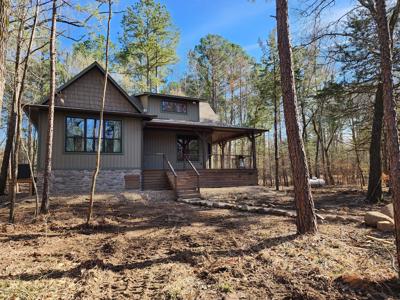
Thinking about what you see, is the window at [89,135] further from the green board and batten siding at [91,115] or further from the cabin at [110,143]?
the green board and batten siding at [91,115]

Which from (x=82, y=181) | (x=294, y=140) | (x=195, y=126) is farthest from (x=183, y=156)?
(x=294, y=140)

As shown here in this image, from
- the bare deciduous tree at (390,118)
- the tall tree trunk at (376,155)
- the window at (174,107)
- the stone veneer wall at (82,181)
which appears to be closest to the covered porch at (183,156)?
the stone veneer wall at (82,181)

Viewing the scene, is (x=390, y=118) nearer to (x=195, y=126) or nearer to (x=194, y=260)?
(x=194, y=260)

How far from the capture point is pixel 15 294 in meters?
3.24

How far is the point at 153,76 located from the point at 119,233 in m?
20.3

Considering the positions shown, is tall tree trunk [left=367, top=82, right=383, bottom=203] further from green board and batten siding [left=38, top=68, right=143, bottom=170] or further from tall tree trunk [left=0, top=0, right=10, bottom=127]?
tall tree trunk [left=0, top=0, right=10, bottom=127]

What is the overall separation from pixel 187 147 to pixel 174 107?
2.68 meters

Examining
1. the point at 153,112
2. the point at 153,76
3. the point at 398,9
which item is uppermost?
the point at 153,76

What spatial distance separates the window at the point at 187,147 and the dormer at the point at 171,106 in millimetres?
1223

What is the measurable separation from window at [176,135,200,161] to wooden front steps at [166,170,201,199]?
3362 millimetres

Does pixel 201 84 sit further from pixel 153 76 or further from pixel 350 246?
pixel 350 246

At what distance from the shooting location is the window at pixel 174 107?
685 inches

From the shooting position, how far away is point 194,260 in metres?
4.35

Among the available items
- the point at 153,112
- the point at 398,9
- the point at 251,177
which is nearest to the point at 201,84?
the point at 153,112
